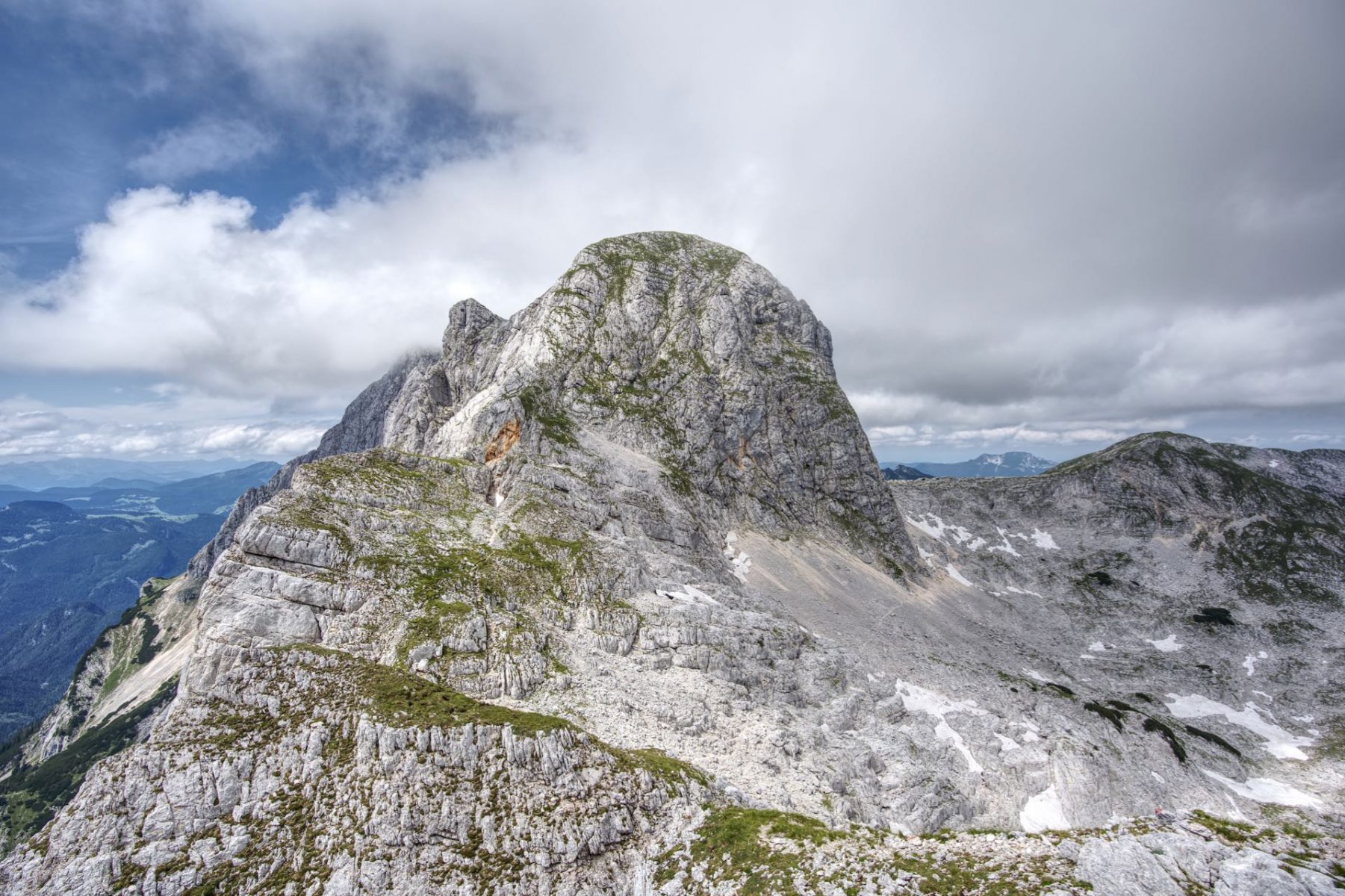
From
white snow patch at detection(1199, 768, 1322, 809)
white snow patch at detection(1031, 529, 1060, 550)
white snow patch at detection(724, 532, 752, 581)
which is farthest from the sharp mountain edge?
white snow patch at detection(1031, 529, 1060, 550)

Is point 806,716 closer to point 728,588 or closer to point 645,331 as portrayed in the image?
point 728,588

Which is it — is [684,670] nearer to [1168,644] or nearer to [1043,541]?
[1168,644]

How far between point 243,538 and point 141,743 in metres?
22.7

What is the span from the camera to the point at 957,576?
144750 millimetres

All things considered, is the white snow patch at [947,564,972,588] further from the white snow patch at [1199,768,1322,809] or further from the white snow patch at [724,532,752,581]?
the white snow patch at [724,532,752,581]

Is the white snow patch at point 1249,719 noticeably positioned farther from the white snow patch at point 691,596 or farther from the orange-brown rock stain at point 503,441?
the orange-brown rock stain at point 503,441

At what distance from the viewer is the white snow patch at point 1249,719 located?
93.8 metres

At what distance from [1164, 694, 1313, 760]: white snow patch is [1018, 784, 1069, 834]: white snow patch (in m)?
60.9

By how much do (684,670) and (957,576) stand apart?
110363 millimetres

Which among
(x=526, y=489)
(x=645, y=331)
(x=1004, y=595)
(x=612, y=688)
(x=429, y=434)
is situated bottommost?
(x=1004, y=595)

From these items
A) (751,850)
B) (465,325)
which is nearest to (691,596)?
(751,850)

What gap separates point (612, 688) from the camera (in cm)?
5238

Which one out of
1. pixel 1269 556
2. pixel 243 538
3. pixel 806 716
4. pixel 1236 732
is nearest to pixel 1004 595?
pixel 1236 732

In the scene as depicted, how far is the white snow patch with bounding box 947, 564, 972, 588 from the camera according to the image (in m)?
142
